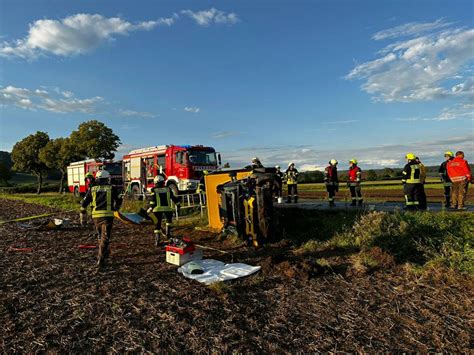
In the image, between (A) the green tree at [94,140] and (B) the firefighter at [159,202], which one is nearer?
(B) the firefighter at [159,202]

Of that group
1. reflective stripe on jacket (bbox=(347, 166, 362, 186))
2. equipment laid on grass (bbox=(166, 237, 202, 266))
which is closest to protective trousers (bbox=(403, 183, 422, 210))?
reflective stripe on jacket (bbox=(347, 166, 362, 186))

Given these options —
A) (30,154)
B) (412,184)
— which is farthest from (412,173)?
(30,154)

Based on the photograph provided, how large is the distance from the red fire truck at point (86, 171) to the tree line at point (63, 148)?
6213mm

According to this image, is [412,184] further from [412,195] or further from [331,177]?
[331,177]

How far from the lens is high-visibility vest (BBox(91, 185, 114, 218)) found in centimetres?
691

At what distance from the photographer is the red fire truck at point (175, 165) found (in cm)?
1494

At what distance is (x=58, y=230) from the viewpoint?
11.7m

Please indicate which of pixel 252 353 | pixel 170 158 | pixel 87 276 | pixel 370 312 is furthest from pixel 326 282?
pixel 170 158

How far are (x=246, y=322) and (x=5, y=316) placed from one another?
3101mm

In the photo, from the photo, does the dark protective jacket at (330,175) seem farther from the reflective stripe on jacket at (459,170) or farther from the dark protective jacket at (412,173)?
the reflective stripe on jacket at (459,170)

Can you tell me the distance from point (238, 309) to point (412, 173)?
765 cm

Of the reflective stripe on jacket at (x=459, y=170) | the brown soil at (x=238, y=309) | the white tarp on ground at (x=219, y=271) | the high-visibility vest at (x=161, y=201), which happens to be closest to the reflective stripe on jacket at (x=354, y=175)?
the reflective stripe on jacket at (x=459, y=170)

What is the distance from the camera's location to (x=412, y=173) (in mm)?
9852

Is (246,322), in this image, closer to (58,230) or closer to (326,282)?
(326,282)
